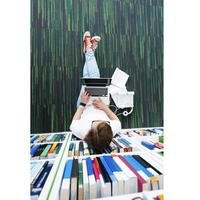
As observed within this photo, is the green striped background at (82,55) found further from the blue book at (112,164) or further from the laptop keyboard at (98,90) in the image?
the blue book at (112,164)

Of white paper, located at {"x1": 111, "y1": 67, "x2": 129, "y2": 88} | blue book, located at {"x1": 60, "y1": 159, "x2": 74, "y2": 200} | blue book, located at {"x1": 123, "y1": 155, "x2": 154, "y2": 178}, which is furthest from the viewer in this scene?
white paper, located at {"x1": 111, "y1": 67, "x2": 129, "y2": 88}

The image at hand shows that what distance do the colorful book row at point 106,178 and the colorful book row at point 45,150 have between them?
175 millimetres

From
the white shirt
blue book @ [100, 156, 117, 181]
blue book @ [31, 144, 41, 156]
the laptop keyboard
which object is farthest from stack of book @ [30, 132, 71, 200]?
the laptop keyboard

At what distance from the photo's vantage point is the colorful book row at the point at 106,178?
686 mm

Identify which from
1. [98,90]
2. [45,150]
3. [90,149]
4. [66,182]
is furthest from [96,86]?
[66,182]

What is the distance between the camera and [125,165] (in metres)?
0.89

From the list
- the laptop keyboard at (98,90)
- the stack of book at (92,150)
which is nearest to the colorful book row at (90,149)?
the stack of book at (92,150)

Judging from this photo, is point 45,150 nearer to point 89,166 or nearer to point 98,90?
point 89,166

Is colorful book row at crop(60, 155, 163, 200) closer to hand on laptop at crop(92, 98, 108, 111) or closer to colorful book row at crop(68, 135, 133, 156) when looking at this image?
colorful book row at crop(68, 135, 133, 156)

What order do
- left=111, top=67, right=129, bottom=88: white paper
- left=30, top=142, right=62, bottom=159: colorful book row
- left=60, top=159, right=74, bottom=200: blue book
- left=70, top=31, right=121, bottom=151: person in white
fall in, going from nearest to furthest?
left=60, top=159, right=74, bottom=200: blue book, left=30, top=142, right=62, bottom=159: colorful book row, left=70, top=31, right=121, bottom=151: person in white, left=111, top=67, right=129, bottom=88: white paper

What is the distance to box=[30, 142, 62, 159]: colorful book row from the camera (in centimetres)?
101
